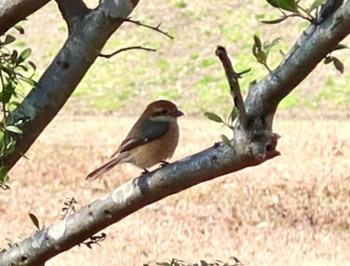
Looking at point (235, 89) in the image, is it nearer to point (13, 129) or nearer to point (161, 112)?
point (13, 129)

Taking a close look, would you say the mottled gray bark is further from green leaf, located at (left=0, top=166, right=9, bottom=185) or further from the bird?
the bird

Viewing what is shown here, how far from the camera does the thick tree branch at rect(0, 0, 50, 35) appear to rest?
264cm

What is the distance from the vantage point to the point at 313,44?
2.17 m

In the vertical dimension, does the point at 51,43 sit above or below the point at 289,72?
above

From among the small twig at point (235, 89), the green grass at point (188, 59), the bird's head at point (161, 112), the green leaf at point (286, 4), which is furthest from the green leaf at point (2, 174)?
the green grass at point (188, 59)

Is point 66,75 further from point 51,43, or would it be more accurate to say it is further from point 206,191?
point 51,43

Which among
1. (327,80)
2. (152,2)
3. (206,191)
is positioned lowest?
(206,191)

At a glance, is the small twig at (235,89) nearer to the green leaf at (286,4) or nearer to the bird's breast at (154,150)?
the green leaf at (286,4)

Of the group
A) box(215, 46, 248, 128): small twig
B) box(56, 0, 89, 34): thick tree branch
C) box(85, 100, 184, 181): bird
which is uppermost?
box(85, 100, 184, 181): bird

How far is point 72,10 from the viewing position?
308cm

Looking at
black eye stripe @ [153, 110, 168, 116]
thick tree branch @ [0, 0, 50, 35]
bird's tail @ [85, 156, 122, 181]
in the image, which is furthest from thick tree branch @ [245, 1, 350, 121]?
black eye stripe @ [153, 110, 168, 116]

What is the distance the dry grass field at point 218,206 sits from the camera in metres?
7.85

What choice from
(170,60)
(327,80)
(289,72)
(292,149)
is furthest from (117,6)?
(170,60)

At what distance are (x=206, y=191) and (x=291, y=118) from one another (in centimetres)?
577
